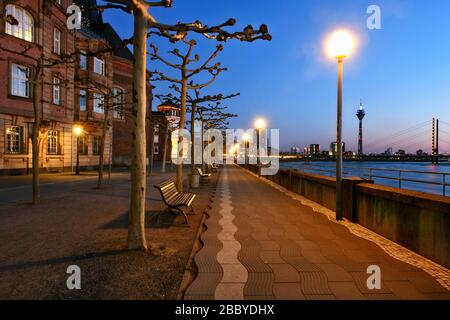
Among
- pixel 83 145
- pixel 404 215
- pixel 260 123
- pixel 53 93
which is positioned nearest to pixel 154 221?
pixel 404 215

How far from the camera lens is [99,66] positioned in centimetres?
3622

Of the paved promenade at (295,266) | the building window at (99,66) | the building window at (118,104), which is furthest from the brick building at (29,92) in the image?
the paved promenade at (295,266)

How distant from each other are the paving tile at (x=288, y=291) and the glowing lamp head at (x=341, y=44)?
6.57 m

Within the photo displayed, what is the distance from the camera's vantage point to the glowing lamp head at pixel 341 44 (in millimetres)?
8453

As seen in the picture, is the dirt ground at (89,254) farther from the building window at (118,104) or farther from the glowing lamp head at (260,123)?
the glowing lamp head at (260,123)

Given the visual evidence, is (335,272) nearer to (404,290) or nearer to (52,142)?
(404,290)

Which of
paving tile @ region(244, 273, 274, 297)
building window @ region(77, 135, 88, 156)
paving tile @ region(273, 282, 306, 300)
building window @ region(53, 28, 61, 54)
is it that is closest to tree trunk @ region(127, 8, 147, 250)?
paving tile @ region(244, 273, 274, 297)

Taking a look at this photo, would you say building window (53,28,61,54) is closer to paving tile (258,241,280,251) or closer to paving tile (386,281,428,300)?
paving tile (258,241,280,251)

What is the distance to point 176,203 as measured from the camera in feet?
25.2

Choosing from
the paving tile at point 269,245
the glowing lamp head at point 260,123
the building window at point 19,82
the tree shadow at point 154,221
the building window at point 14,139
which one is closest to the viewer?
the paving tile at point 269,245
